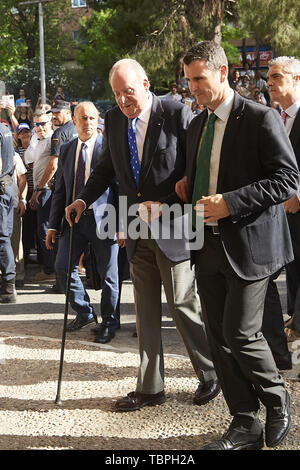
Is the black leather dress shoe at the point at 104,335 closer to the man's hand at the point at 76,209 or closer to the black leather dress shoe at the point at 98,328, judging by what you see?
the black leather dress shoe at the point at 98,328

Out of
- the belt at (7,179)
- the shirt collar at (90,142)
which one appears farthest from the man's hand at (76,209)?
the belt at (7,179)

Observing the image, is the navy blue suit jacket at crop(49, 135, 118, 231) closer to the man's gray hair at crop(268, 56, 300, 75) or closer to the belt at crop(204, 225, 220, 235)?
the man's gray hair at crop(268, 56, 300, 75)

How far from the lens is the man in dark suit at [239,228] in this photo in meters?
3.57

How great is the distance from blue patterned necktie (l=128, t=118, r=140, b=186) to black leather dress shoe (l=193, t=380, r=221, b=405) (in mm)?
1365

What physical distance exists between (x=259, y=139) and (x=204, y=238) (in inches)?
24.8

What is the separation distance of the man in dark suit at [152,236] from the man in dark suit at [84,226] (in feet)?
5.89

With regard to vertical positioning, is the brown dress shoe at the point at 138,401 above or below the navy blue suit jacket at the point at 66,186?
below

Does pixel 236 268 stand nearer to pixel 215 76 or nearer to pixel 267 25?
pixel 215 76

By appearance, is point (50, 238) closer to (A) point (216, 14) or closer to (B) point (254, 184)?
(B) point (254, 184)

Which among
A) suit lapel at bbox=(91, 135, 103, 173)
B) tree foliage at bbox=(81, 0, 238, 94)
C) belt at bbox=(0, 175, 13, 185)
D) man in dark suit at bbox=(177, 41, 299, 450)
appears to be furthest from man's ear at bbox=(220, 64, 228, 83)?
tree foliage at bbox=(81, 0, 238, 94)

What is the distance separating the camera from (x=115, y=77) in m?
4.33

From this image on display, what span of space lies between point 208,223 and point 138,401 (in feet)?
4.56

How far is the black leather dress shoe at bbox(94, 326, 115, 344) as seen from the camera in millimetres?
6262
